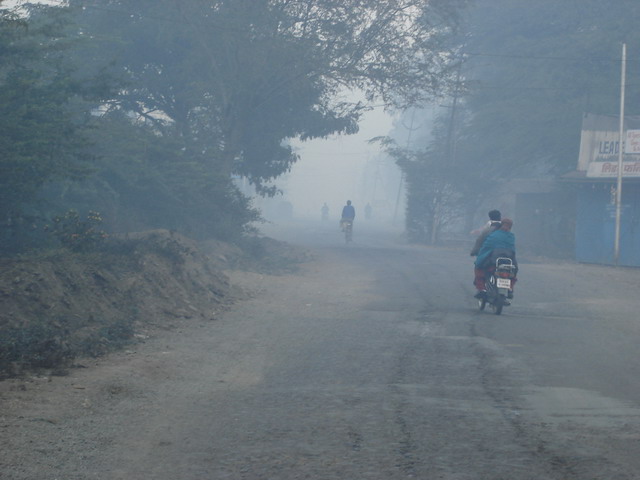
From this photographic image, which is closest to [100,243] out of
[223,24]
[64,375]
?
[64,375]

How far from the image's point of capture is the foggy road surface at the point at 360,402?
4922mm

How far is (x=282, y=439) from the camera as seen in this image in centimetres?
546

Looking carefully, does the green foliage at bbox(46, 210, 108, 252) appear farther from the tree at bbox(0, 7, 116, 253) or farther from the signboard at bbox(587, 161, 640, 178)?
the signboard at bbox(587, 161, 640, 178)

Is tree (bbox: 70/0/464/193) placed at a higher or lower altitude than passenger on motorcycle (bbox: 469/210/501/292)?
higher

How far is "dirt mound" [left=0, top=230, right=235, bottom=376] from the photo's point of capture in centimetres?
819

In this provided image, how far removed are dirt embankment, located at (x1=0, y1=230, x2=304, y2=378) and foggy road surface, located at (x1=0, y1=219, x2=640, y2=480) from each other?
1.78ft

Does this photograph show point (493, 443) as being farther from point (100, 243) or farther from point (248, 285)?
point (248, 285)

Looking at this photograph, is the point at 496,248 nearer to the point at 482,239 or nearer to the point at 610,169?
the point at 482,239

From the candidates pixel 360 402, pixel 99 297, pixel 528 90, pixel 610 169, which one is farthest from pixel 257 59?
pixel 360 402

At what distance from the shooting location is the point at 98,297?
1096 centimetres

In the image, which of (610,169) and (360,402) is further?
(610,169)

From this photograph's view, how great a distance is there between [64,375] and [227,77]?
21.0 m

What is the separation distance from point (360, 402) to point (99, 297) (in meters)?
5.78

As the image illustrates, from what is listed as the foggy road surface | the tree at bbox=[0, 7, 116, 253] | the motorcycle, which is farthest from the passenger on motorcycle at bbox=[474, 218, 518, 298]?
the tree at bbox=[0, 7, 116, 253]
